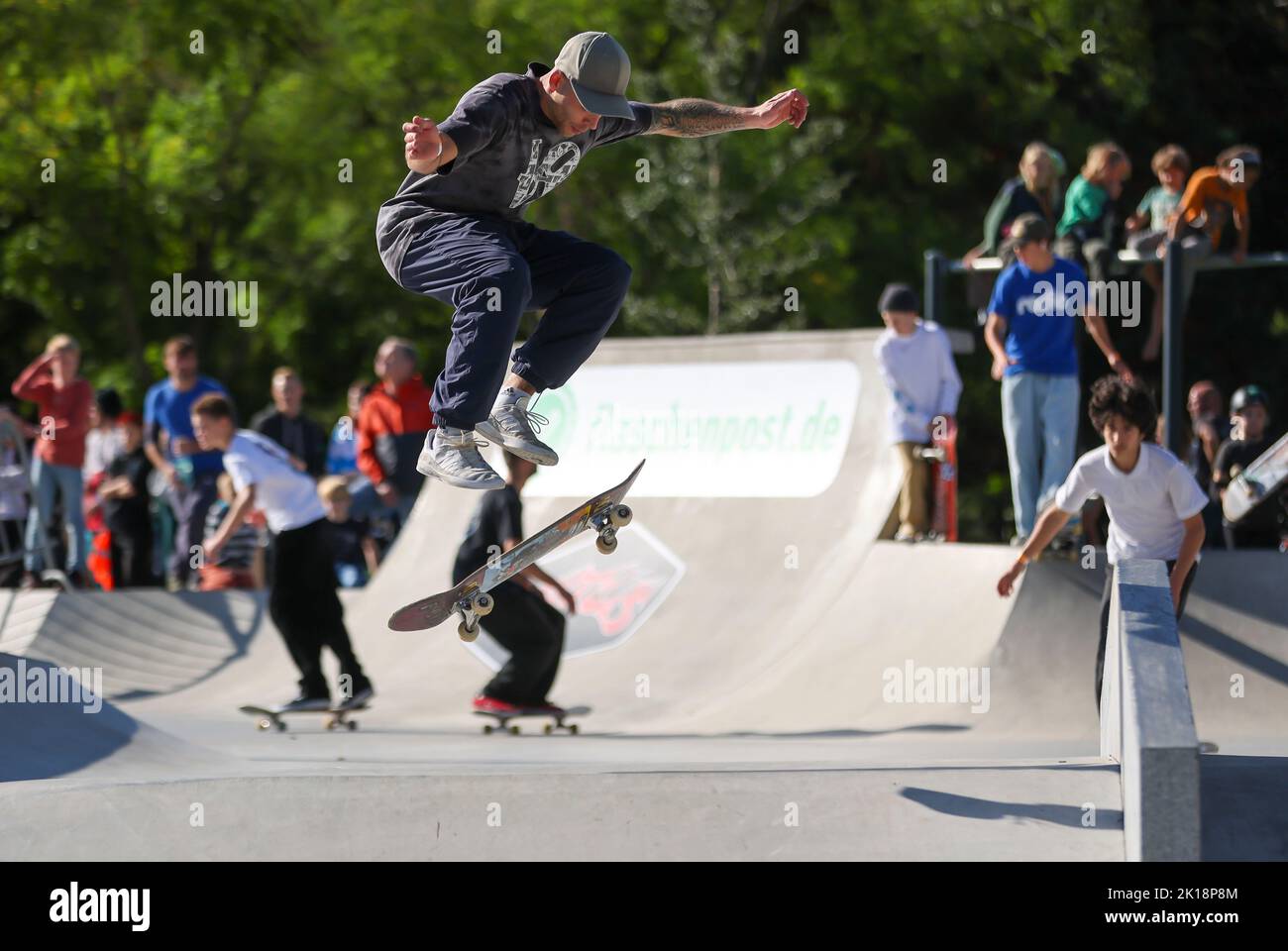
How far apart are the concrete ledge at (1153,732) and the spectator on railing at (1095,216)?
4.02 m

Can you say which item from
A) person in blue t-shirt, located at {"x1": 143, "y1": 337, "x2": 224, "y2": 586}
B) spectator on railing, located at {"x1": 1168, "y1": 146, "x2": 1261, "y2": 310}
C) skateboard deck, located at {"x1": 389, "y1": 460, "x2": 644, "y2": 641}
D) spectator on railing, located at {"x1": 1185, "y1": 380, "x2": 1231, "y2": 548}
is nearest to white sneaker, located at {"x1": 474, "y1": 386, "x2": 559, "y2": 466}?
skateboard deck, located at {"x1": 389, "y1": 460, "x2": 644, "y2": 641}

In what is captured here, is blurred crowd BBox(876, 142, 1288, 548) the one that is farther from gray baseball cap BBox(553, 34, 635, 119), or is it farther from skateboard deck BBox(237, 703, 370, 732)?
gray baseball cap BBox(553, 34, 635, 119)

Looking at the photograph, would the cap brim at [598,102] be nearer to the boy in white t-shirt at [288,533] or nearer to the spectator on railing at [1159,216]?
the boy in white t-shirt at [288,533]

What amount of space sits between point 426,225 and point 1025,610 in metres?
4.43

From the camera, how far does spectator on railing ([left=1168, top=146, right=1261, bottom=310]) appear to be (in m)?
9.29

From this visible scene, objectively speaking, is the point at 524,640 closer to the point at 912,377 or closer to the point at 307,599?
the point at 307,599

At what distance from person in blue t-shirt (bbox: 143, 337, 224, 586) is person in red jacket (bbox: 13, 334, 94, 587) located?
1.76ft

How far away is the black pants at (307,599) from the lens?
29.6 feet

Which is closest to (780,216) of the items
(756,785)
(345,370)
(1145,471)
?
(345,370)

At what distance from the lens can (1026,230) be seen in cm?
876

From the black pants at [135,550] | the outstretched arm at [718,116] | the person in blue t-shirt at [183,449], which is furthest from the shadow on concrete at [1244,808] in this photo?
the black pants at [135,550]

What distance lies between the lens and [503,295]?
17.8 ft

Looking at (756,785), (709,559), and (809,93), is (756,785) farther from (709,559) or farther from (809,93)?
(809,93)

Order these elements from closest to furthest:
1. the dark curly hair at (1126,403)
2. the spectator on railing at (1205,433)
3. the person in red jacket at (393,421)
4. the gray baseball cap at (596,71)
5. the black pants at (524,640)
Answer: the gray baseball cap at (596,71) → the dark curly hair at (1126,403) → the black pants at (524,640) → the spectator on railing at (1205,433) → the person in red jacket at (393,421)
